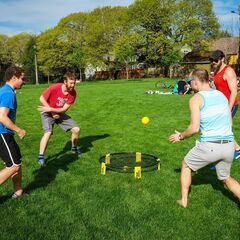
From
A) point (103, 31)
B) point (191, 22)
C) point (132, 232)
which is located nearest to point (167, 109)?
point (132, 232)

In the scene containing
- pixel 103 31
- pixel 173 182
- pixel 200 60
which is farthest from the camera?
pixel 200 60

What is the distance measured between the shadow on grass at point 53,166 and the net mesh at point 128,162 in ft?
2.74

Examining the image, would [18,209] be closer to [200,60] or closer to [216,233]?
[216,233]

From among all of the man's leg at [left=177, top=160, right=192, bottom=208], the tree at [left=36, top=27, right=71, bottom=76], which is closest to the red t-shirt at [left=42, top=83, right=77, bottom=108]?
the man's leg at [left=177, top=160, right=192, bottom=208]

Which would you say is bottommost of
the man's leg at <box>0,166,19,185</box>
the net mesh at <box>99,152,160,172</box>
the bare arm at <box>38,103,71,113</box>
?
the net mesh at <box>99,152,160,172</box>

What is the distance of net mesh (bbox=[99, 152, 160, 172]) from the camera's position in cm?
750

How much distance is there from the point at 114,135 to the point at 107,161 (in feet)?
12.2

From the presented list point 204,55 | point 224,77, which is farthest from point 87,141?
point 204,55

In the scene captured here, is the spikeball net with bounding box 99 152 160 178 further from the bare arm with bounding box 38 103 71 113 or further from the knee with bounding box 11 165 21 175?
the knee with bounding box 11 165 21 175

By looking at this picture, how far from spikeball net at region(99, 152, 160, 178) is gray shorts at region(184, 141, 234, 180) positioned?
192 cm

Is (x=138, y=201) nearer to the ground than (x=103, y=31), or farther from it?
nearer to the ground

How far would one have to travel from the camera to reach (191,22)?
5988 cm

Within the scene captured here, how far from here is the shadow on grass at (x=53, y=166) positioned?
22.4ft

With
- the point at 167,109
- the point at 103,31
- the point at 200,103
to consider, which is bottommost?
the point at 167,109
